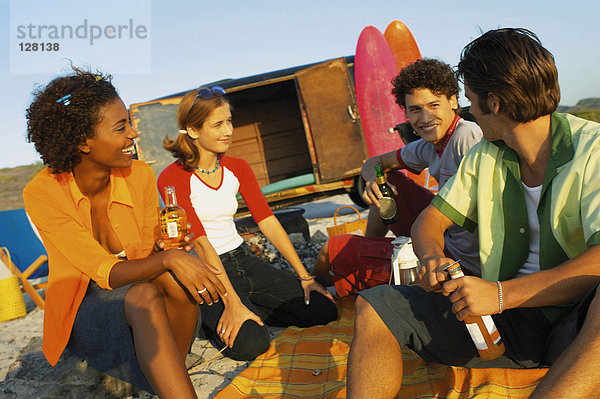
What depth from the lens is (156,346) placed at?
2160mm

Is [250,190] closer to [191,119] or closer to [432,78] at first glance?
[191,119]

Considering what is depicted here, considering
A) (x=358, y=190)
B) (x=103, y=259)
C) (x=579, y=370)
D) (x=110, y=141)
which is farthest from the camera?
(x=358, y=190)

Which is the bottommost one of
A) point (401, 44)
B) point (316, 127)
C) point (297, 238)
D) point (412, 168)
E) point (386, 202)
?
point (297, 238)

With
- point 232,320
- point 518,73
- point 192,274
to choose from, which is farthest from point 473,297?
point 232,320

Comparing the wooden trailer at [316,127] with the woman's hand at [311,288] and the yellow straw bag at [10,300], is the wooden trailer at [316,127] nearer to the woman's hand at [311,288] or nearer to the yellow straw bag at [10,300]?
the yellow straw bag at [10,300]

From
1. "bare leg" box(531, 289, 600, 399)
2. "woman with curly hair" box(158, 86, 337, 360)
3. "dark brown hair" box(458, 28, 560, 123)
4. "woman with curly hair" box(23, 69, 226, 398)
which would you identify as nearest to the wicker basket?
"woman with curly hair" box(158, 86, 337, 360)

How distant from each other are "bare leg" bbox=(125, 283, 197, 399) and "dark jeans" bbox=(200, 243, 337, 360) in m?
1.17

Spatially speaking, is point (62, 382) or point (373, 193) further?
point (373, 193)

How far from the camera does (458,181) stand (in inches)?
85.9

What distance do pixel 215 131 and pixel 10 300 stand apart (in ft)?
10.9

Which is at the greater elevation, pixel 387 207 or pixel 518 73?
pixel 518 73

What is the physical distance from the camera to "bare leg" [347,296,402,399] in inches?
71.1

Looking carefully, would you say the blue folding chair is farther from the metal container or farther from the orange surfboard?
the orange surfboard

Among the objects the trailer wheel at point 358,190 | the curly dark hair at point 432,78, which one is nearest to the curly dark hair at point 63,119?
the curly dark hair at point 432,78
